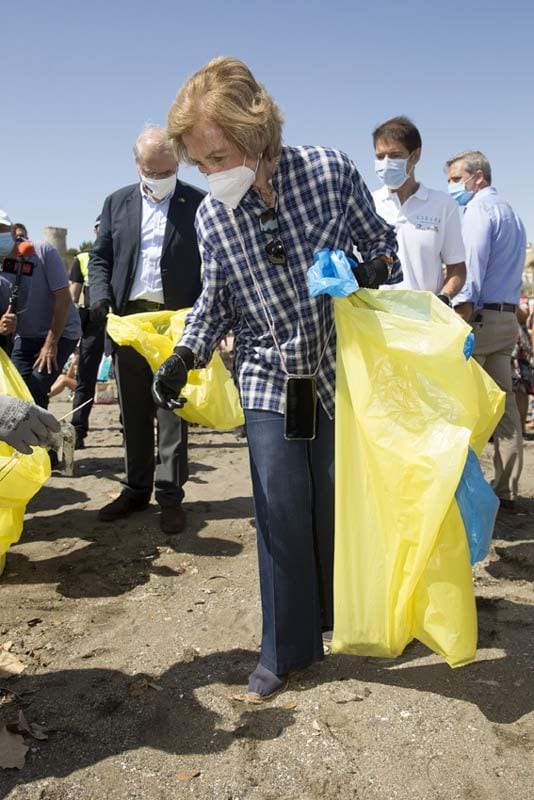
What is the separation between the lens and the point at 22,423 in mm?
2303

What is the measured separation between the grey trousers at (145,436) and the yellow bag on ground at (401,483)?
1953 millimetres

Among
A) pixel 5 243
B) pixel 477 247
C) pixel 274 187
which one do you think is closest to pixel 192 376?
pixel 5 243

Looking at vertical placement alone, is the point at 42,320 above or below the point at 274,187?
below

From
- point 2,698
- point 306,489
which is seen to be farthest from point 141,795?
point 306,489

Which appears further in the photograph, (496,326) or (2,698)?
(496,326)

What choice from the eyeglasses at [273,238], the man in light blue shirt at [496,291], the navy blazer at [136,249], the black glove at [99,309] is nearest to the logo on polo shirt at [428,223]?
the man in light blue shirt at [496,291]

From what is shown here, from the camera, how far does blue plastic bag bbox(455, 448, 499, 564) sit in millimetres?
2416

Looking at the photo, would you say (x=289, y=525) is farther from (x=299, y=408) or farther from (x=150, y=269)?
(x=150, y=269)

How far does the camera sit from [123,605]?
3361 mm

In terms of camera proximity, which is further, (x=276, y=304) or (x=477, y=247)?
(x=477, y=247)

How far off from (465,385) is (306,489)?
61cm

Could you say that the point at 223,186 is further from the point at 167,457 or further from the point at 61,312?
the point at 61,312

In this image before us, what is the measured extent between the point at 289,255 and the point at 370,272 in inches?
10.8

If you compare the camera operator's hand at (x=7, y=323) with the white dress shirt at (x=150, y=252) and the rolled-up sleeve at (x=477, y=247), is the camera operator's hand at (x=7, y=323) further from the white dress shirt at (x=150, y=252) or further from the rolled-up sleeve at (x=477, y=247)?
the rolled-up sleeve at (x=477, y=247)
